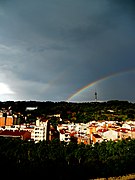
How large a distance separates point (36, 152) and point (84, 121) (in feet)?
131

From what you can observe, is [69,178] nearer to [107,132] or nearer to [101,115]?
[107,132]

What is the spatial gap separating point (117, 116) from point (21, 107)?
126 feet

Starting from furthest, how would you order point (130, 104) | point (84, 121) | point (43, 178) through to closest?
point (130, 104)
point (84, 121)
point (43, 178)

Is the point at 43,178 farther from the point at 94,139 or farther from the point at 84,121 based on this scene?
the point at 84,121

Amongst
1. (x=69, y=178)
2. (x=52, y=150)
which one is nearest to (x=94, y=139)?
(x=52, y=150)

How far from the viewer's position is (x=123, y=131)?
41031mm

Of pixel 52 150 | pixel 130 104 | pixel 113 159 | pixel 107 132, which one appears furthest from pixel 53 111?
pixel 113 159

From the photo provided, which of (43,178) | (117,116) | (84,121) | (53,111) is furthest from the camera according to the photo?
(53,111)

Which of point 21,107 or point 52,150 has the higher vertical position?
point 21,107

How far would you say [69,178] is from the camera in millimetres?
16750

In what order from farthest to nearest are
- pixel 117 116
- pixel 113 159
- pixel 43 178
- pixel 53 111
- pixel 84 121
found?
pixel 53 111 < pixel 117 116 < pixel 84 121 < pixel 113 159 < pixel 43 178

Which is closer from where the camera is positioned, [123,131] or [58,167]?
[58,167]

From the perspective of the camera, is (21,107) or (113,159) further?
(21,107)

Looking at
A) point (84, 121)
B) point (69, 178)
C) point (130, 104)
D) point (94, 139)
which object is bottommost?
point (69, 178)
